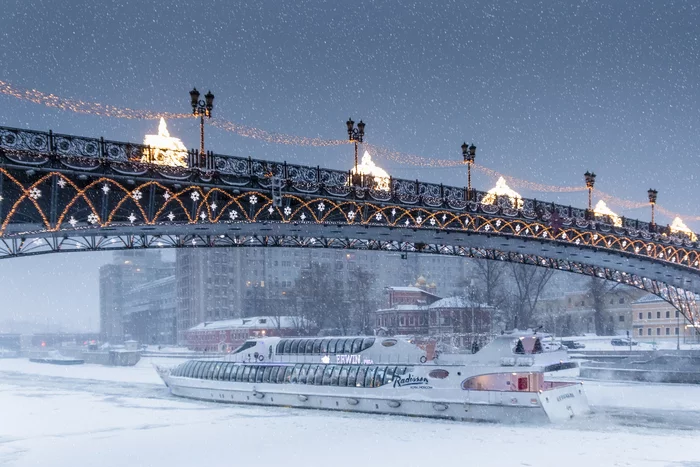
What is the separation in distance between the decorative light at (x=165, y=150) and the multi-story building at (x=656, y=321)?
72.0m

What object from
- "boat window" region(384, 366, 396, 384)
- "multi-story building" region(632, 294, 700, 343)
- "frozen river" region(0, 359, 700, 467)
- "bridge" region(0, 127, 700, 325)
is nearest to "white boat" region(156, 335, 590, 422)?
"boat window" region(384, 366, 396, 384)

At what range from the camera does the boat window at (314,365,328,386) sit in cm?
3944

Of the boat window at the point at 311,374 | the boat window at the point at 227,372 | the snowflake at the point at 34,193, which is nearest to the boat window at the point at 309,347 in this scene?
the boat window at the point at 311,374

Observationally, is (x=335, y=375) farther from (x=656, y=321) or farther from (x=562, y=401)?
(x=656, y=321)

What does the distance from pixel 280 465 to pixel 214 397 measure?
20735mm

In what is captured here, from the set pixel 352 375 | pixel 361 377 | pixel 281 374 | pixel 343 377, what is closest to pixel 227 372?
pixel 281 374

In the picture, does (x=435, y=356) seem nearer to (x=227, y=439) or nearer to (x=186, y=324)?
(x=227, y=439)

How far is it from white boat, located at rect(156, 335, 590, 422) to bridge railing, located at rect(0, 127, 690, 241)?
823 cm

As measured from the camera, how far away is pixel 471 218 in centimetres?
4050

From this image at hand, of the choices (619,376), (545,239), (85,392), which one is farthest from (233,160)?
(619,376)

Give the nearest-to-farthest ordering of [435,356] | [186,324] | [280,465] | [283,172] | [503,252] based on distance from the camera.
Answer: [280,465]
[283,172]
[435,356]
[503,252]
[186,324]

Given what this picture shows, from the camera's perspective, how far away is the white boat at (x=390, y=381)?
3344cm

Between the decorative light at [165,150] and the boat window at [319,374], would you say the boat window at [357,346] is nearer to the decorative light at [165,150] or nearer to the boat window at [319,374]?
the boat window at [319,374]

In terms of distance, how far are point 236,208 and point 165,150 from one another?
452 cm
